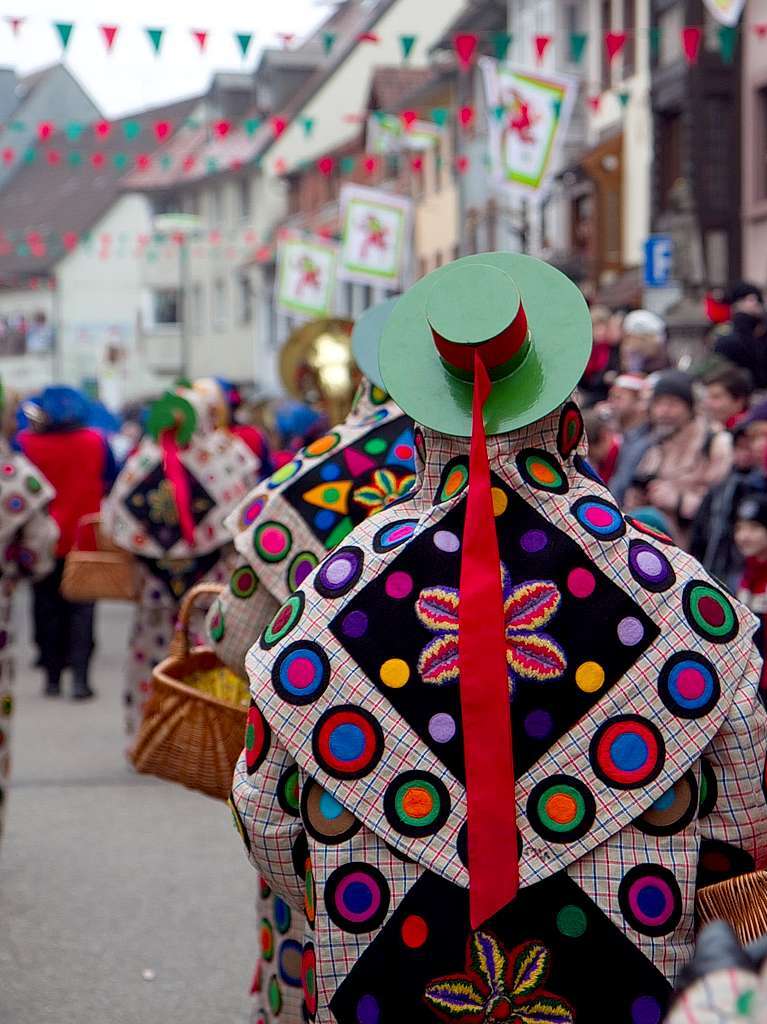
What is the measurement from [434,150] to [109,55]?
25.1 metres

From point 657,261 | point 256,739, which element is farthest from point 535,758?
point 657,261

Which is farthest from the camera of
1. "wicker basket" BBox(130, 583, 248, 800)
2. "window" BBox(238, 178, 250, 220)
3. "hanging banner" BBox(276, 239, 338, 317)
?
"window" BBox(238, 178, 250, 220)

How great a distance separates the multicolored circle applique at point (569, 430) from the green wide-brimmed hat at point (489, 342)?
80 millimetres

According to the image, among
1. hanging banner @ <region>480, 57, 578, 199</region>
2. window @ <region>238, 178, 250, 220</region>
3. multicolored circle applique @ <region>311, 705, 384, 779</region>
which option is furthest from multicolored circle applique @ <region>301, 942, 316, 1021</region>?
window @ <region>238, 178, 250, 220</region>

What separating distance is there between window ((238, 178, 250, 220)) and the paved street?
44.2m

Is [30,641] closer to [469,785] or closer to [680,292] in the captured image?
[680,292]

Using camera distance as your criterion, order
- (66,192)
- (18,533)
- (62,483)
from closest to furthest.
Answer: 1. (18,533)
2. (62,483)
3. (66,192)

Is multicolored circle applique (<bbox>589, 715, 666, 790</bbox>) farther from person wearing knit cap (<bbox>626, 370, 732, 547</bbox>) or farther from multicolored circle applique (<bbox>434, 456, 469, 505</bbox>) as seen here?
person wearing knit cap (<bbox>626, 370, 732, 547</bbox>)

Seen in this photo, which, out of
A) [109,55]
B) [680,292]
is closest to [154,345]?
[680,292]

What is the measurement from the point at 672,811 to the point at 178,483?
5.69m

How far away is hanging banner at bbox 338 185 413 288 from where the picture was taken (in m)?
20.4

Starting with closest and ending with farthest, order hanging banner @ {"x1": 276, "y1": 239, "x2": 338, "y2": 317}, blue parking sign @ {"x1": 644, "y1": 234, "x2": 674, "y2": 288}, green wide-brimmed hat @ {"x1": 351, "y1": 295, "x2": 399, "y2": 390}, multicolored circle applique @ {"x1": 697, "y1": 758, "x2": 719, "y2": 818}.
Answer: multicolored circle applique @ {"x1": 697, "y1": 758, "x2": 719, "y2": 818}, green wide-brimmed hat @ {"x1": 351, "y1": 295, "x2": 399, "y2": 390}, blue parking sign @ {"x1": 644, "y1": 234, "x2": 674, "y2": 288}, hanging banner @ {"x1": 276, "y1": 239, "x2": 338, "y2": 317}

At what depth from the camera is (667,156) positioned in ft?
80.1

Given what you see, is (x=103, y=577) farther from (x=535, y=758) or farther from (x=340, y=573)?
(x=535, y=758)
